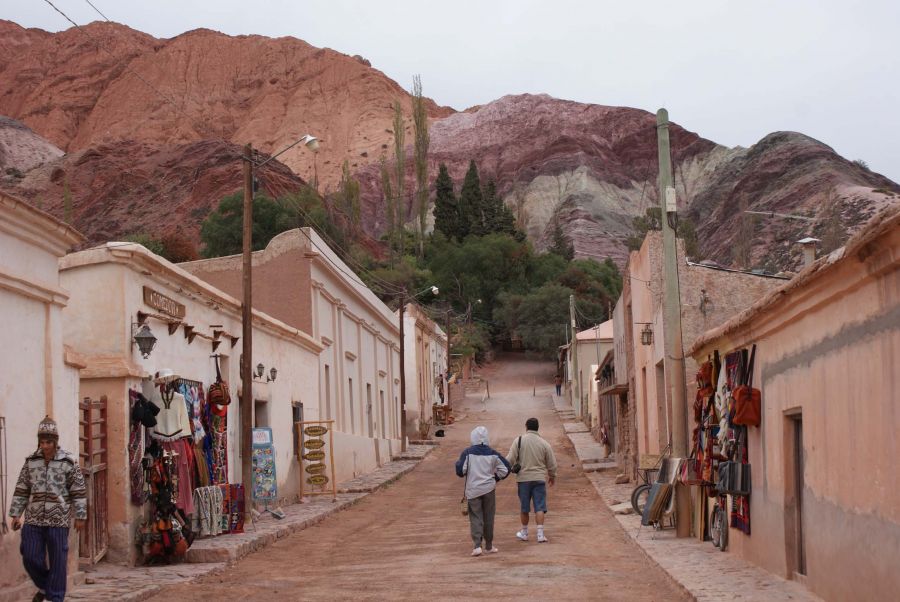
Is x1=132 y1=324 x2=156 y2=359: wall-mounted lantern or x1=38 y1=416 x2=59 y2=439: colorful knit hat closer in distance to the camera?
x1=38 y1=416 x2=59 y2=439: colorful knit hat

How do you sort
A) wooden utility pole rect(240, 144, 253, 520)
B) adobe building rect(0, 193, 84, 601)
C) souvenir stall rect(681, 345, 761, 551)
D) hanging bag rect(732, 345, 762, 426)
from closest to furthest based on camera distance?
adobe building rect(0, 193, 84, 601)
hanging bag rect(732, 345, 762, 426)
souvenir stall rect(681, 345, 761, 551)
wooden utility pole rect(240, 144, 253, 520)

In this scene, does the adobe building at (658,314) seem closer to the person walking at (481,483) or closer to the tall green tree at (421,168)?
the person walking at (481,483)

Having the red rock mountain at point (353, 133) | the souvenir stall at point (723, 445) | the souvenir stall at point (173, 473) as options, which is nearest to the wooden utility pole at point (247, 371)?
the souvenir stall at point (173, 473)

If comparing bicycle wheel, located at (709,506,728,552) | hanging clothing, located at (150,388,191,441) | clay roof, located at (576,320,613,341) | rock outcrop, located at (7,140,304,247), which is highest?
rock outcrop, located at (7,140,304,247)

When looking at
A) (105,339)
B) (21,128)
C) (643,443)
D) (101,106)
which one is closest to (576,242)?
(21,128)

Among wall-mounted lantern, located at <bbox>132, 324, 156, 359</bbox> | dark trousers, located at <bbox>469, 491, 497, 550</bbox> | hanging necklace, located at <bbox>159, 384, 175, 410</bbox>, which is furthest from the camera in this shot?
hanging necklace, located at <bbox>159, 384, 175, 410</bbox>

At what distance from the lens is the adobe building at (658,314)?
19.0 metres

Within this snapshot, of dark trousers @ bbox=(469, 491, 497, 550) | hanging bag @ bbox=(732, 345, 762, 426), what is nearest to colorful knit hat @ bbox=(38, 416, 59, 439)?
dark trousers @ bbox=(469, 491, 497, 550)

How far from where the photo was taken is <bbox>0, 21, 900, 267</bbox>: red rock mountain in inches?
4904

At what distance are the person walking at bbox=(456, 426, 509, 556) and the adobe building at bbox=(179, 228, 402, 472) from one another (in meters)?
13.4

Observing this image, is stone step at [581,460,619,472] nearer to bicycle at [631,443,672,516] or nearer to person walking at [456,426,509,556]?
bicycle at [631,443,672,516]

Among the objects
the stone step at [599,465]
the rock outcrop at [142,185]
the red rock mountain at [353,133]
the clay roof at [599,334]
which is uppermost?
the red rock mountain at [353,133]

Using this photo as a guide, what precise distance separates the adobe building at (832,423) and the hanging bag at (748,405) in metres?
0.12

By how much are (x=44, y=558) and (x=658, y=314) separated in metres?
14.0
